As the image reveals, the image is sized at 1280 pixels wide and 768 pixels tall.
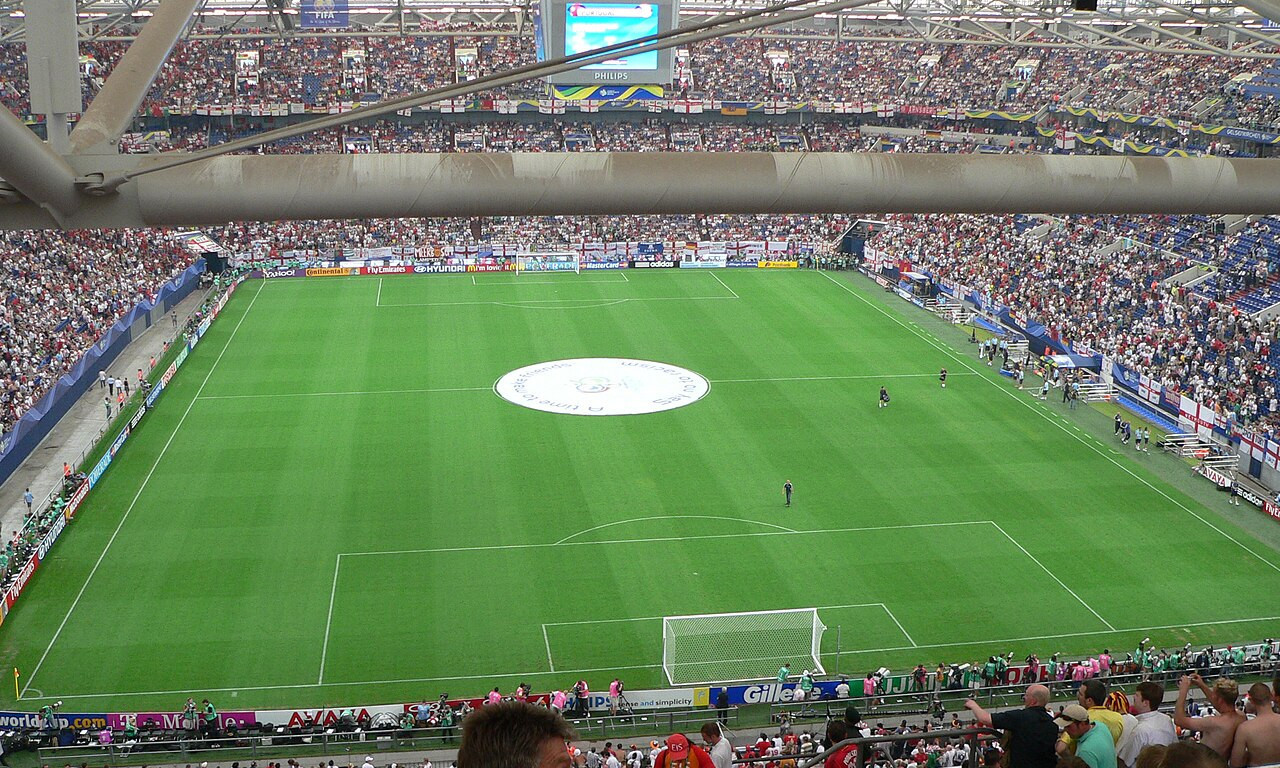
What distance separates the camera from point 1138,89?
71.2 meters

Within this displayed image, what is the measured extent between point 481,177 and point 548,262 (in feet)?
182

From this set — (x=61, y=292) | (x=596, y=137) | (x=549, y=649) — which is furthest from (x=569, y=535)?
(x=596, y=137)

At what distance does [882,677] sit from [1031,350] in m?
29.1

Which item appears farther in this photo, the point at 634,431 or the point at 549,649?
the point at 634,431

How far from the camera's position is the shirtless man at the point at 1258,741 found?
8.27 metres

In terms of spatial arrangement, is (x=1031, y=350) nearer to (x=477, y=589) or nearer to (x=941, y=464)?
(x=941, y=464)

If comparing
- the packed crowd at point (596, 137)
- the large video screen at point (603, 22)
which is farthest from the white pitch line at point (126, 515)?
the packed crowd at point (596, 137)

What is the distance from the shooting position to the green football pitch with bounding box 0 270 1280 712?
2777 cm

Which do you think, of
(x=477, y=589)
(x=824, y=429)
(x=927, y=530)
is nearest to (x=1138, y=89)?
(x=824, y=429)

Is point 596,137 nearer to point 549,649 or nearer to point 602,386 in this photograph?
point 602,386

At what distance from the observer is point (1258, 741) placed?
8297 mm

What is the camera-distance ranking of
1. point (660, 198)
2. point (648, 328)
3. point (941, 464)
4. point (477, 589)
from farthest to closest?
point (648, 328) < point (941, 464) < point (477, 589) < point (660, 198)

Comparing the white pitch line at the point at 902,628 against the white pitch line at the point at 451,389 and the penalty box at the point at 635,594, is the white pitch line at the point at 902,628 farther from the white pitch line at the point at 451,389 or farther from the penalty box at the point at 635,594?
the white pitch line at the point at 451,389

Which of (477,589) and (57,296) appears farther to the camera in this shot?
(57,296)
